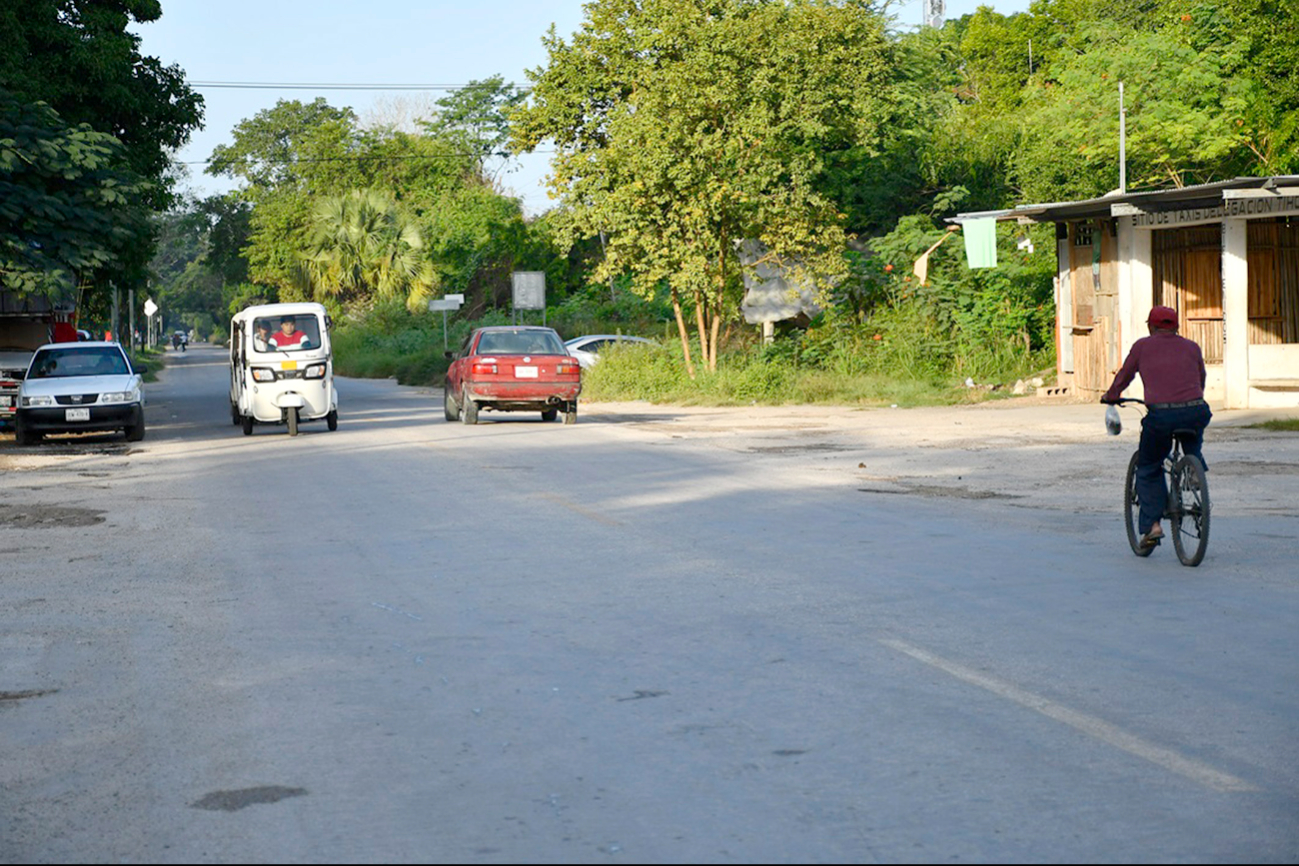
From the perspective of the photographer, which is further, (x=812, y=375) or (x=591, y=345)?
(x=591, y=345)

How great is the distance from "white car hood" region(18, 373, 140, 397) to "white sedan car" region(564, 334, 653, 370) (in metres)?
16.1

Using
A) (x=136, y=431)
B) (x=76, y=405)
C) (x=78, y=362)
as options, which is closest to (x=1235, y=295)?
(x=136, y=431)

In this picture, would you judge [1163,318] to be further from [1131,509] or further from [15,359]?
[15,359]

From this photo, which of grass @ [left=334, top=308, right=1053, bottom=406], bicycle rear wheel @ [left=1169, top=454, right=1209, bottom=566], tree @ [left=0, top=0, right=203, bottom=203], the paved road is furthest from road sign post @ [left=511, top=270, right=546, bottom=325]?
bicycle rear wheel @ [left=1169, top=454, right=1209, bottom=566]

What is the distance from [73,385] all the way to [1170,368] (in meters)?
18.8

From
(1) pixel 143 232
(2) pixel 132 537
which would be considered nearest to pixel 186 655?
(2) pixel 132 537

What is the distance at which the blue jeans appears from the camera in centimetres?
1052

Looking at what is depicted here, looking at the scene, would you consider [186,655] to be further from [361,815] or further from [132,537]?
[132,537]

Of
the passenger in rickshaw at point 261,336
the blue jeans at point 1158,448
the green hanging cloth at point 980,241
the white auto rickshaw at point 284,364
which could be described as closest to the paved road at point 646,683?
the blue jeans at point 1158,448

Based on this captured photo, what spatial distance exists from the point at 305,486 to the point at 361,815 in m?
11.8

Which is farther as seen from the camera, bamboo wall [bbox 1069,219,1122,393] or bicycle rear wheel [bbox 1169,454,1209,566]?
bamboo wall [bbox 1069,219,1122,393]

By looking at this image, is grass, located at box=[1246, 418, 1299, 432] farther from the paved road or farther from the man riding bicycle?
the man riding bicycle

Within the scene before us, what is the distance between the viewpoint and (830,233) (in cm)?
3272

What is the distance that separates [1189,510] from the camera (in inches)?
408
